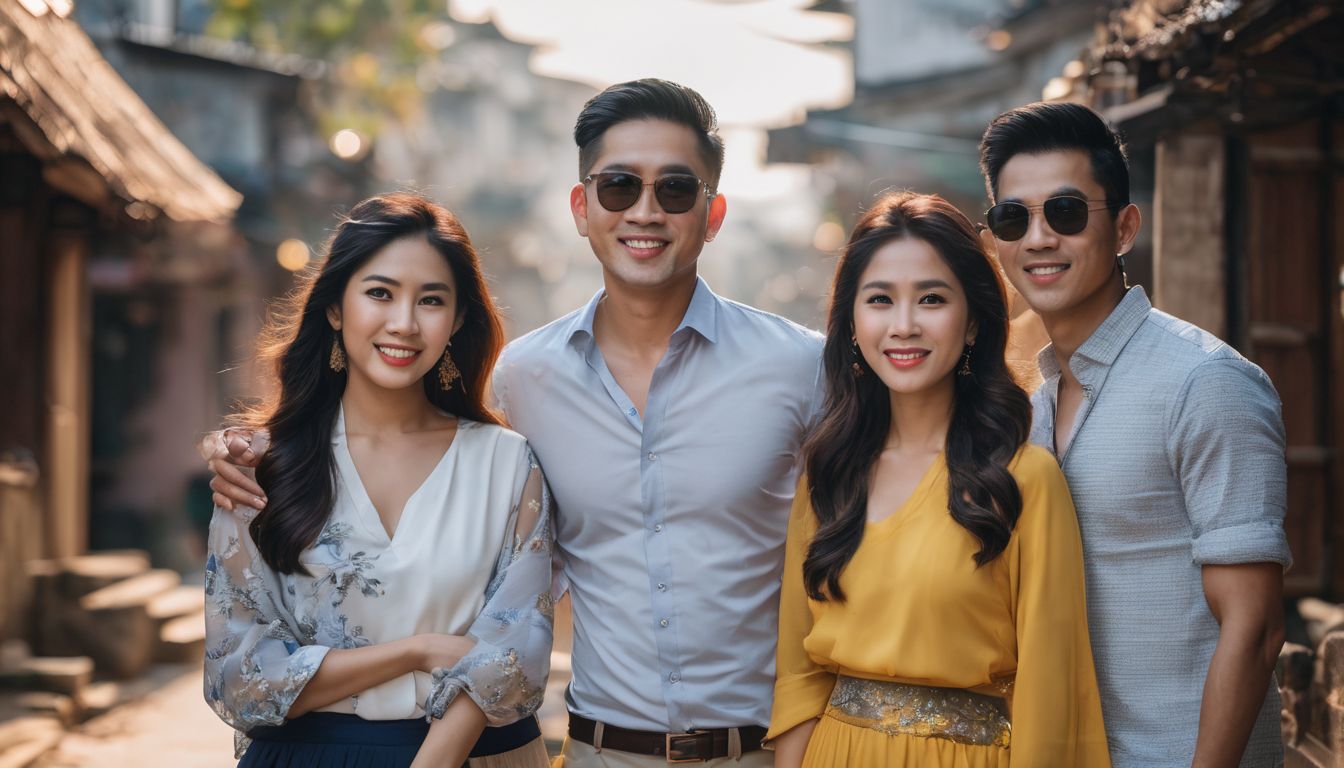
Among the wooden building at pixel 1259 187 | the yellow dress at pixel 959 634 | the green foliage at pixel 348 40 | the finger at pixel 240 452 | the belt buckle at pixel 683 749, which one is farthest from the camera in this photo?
the green foliage at pixel 348 40

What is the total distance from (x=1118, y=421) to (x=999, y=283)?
0.54 m

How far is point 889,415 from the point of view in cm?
388

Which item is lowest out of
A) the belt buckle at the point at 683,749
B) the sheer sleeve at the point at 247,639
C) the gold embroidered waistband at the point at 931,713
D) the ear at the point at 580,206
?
the belt buckle at the point at 683,749

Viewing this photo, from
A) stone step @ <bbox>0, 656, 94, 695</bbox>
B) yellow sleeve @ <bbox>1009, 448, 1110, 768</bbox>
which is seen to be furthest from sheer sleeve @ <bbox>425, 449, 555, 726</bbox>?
stone step @ <bbox>0, 656, 94, 695</bbox>

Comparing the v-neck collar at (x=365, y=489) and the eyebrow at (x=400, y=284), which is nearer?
the v-neck collar at (x=365, y=489)

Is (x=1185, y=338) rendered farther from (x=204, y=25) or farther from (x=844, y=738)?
(x=204, y=25)

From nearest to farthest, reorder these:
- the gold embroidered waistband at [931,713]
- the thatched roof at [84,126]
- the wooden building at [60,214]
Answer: the gold embroidered waistband at [931,713]
the thatched roof at [84,126]
the wooden building at [60,214]

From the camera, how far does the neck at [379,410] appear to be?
3.95 meters

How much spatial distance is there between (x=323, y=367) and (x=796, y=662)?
1.61 meters

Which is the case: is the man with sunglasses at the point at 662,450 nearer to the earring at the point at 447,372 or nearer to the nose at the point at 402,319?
the earring at the point at 447,372

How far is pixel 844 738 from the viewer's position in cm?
356

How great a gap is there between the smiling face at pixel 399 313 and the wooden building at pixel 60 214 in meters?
5.60

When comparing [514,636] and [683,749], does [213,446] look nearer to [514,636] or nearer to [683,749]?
[514,636]

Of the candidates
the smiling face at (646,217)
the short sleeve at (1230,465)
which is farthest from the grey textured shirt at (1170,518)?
the smiling face at (646,217)
